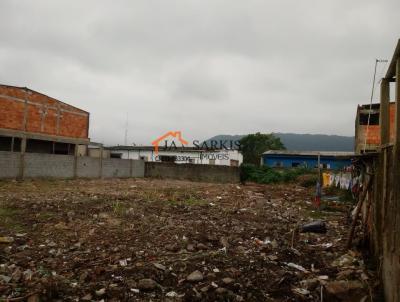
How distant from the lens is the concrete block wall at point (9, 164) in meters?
13.8

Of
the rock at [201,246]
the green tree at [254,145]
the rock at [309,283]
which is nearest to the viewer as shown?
the rock at [309,283]

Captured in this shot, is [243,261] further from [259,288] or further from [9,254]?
[9,254]

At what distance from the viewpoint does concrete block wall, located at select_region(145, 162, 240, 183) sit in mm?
21266

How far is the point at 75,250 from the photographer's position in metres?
4.64

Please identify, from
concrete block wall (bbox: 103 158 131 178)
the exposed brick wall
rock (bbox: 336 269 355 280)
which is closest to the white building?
the exposed brick wall

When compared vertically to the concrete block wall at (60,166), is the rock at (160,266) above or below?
below

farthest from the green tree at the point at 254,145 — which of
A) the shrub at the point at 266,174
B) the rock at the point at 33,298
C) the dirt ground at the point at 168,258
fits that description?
the rock at the point at 33,298

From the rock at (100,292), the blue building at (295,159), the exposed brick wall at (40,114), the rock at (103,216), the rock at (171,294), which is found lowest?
the rock at (171,294)

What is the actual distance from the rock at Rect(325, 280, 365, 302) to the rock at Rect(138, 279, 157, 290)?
186cm

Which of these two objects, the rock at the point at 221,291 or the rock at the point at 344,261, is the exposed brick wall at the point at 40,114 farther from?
the rock at the point at 344,261

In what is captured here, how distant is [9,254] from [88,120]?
2039cm

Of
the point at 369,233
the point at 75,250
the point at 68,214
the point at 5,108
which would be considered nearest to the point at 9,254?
the point at 75,250

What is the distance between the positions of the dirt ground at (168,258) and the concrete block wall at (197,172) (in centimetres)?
1366

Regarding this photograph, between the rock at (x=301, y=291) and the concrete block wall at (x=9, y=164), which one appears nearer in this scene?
the rock at (x=301, y=291)
